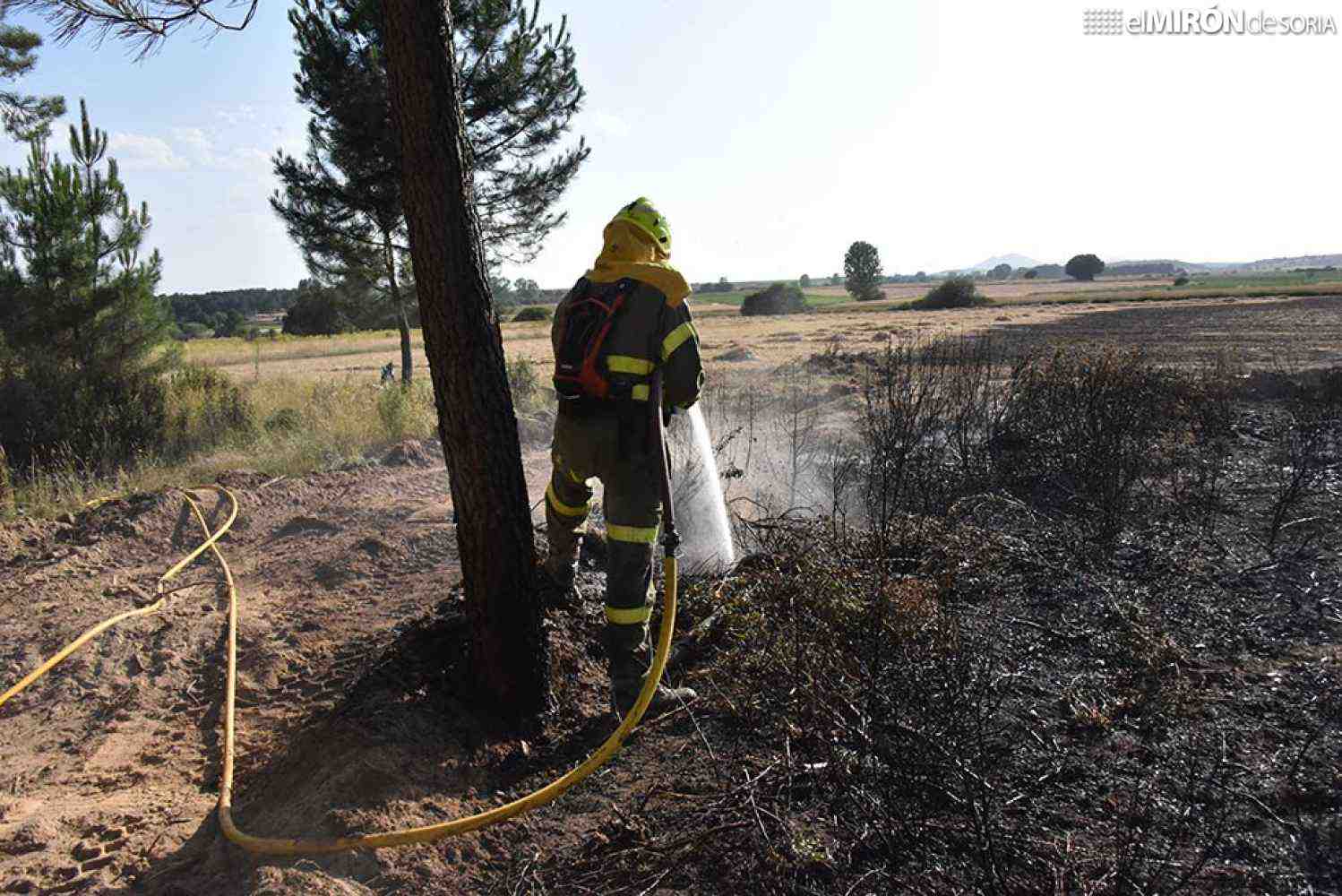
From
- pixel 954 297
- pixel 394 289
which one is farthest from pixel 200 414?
pixel 954 297

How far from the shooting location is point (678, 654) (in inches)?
156

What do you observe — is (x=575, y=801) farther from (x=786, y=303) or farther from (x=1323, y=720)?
(x=786, y=303)

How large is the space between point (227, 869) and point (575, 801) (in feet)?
3.68

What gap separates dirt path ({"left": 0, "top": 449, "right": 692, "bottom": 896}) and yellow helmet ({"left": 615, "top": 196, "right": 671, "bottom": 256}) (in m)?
1.97

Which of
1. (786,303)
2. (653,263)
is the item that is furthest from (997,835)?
(786,303)

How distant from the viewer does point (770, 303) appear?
2311 inches

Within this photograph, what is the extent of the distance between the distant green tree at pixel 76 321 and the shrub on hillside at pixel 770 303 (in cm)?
4962

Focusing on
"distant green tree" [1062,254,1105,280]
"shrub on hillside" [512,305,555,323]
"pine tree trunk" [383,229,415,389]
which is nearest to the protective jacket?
"pine tree trunk" [383,229,415,389]

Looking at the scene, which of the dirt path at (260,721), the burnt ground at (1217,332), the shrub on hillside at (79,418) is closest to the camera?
the dirt path at (260,721)

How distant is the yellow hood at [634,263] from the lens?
3455mm

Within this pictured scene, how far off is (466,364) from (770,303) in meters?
57.3

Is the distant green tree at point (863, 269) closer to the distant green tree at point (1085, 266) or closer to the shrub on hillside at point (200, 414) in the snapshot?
the distant green tree at point (1085, 266)

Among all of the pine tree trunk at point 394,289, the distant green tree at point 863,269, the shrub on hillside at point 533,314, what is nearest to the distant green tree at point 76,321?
the pine tree trunk at point 394,289

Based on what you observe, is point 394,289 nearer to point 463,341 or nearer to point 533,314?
point 463,341
